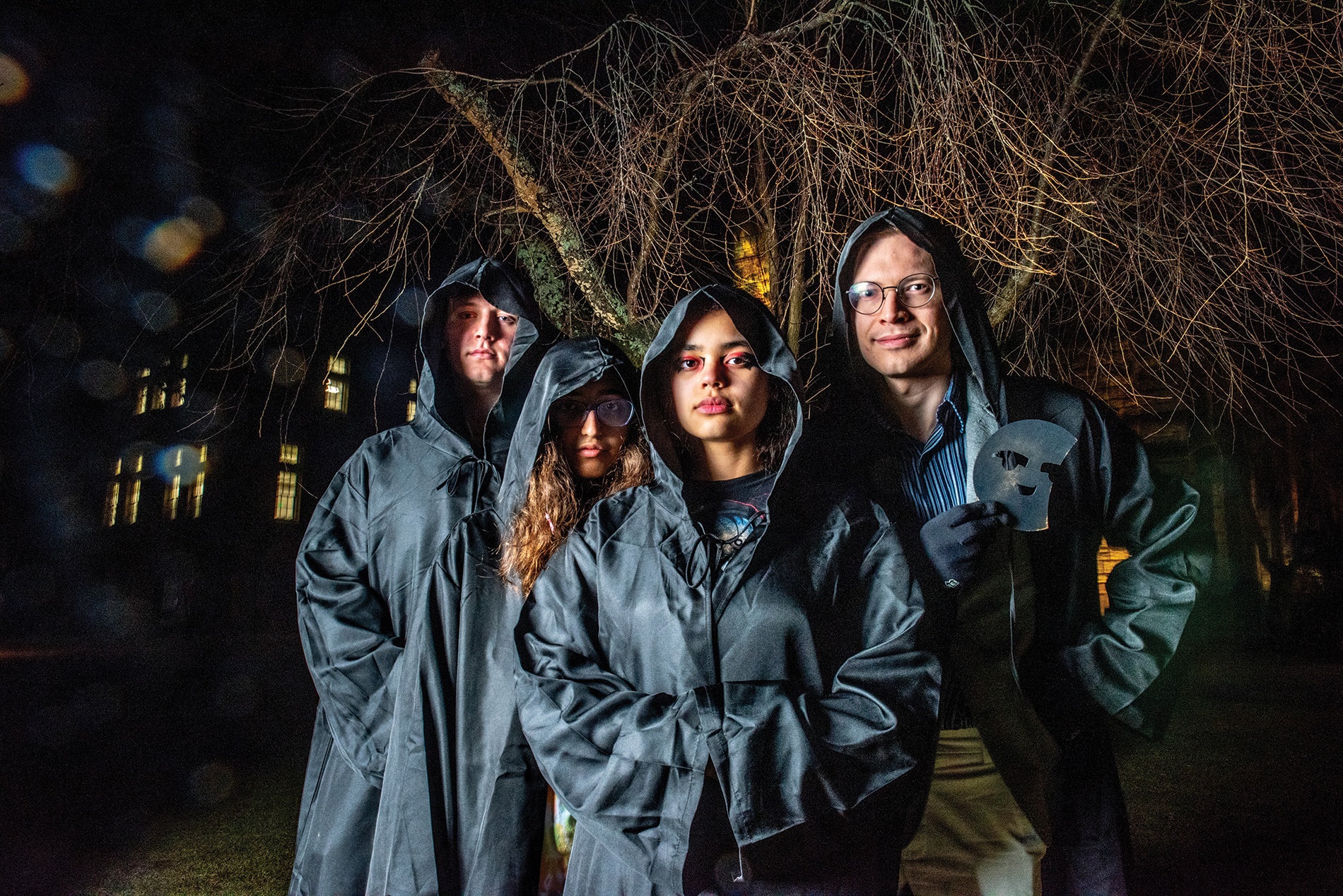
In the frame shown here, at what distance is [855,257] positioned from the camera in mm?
2479

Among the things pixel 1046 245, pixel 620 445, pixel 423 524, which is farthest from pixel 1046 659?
pixel 423 524

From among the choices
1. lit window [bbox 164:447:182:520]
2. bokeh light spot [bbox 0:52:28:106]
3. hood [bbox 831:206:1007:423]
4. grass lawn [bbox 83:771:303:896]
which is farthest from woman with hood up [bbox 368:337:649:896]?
lit window [bbox 164:447:182:520]

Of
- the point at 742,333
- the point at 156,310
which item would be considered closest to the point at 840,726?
the point at 742,333

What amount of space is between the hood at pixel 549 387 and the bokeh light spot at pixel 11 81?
10.9 ft

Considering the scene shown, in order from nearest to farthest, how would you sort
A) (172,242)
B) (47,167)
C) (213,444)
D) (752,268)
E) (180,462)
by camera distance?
1. (752,268)
2. (47,167)
3. (172,242)
4. (213,444)
5. (180,462)

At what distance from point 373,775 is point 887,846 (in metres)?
1.61

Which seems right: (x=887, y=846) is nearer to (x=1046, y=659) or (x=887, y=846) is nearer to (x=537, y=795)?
(x=1046, y=659)

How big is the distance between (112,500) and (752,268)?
31.1ft

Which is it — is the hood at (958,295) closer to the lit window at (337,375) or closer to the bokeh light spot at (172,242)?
the lit window at (337,375)

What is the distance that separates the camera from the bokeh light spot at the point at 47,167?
417 cm

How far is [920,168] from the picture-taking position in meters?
3.21

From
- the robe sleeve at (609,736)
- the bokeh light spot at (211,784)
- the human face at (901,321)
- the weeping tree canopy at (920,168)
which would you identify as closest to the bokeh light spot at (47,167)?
the weeping tree canopy at (920,168)

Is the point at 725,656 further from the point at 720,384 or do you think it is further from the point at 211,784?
the point at 211,784

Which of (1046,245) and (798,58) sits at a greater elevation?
(798,58)
